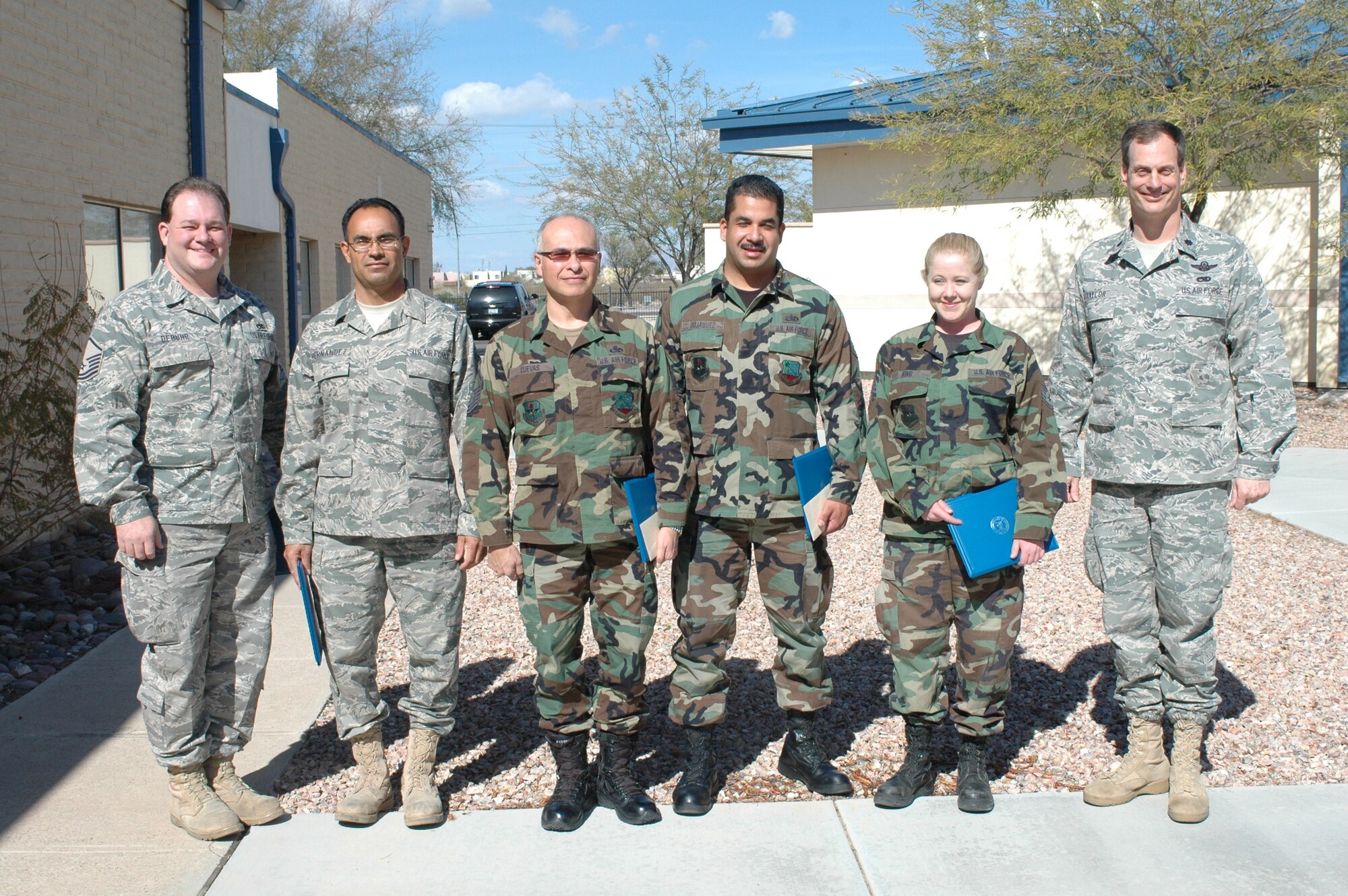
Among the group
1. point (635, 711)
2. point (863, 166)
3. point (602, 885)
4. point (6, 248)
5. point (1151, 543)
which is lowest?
point (602, 885)

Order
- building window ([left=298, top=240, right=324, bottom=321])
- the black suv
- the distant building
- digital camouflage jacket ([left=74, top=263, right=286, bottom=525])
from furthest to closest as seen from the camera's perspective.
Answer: the black suv < building window ([left=298, top=240, right=324, bottom=321]) < the distant building < digital camouflage jacket ([left=74, top=263, right=286, bottom=525])

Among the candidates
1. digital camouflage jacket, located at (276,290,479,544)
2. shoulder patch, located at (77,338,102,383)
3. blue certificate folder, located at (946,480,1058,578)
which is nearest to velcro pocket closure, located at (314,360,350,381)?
digital camouflage jacket, located at (276,290,479,544)

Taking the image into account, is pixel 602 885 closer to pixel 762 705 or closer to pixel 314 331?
pixel 762 705

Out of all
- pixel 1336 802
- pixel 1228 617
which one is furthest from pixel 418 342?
pixel 1228 617

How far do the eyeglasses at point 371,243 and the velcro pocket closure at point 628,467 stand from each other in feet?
3.30

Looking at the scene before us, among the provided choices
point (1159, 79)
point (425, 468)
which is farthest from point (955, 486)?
point (1159, 79)

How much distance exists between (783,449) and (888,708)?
1.58 meters

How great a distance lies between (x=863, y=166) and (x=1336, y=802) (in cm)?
1637

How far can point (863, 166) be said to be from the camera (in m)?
18.8

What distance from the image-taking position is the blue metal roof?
1702 cm

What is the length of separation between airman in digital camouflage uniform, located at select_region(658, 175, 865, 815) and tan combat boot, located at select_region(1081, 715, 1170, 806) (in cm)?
87

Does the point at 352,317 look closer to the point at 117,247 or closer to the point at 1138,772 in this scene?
the point at 1138,772

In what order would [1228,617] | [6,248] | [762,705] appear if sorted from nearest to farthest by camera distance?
[762,705]
[1228,617]
[6,248]

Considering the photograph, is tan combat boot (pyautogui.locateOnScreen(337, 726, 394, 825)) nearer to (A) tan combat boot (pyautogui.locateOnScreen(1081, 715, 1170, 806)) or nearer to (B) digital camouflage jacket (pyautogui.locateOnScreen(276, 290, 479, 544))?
(B) digital camouflage jacket (pyautogui.locateOnScreen(276, 290, 479, 544))
